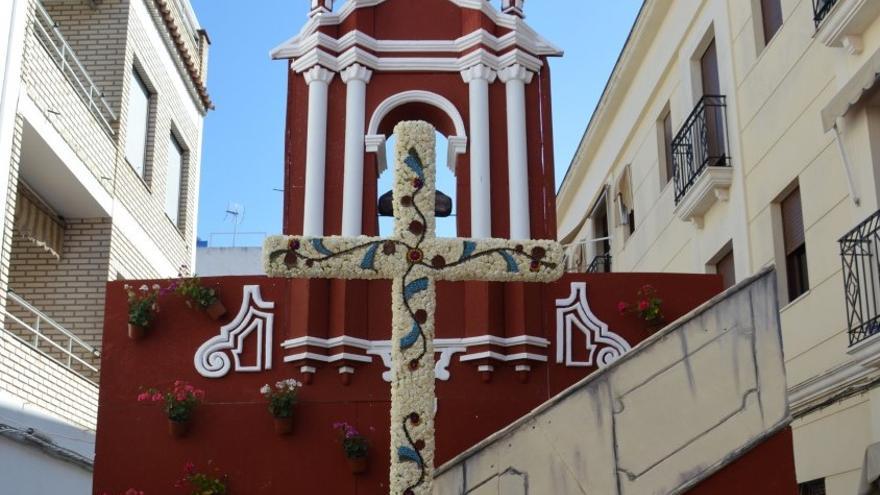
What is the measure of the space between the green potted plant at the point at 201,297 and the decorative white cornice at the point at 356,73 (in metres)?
2.31

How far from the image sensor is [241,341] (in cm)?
1025

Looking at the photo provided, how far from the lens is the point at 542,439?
26.5ft

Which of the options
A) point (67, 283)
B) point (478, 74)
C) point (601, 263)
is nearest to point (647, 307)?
point (478, 74)

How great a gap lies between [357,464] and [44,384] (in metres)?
5.38

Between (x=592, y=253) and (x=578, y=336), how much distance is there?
1222cm

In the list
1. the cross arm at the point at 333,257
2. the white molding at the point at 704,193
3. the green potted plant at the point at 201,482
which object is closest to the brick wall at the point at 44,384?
the green potted plant at the point at 201,482

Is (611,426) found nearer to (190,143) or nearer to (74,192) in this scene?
(74,192)

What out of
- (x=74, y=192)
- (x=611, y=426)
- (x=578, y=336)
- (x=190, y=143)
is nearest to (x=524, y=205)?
(x=578, y=336)

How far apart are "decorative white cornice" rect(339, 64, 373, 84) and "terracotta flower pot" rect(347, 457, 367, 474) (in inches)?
137

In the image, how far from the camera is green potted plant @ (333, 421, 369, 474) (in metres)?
9.67

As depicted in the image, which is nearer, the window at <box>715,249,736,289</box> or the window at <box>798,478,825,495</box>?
the window at <box>798,478,825,495</box>

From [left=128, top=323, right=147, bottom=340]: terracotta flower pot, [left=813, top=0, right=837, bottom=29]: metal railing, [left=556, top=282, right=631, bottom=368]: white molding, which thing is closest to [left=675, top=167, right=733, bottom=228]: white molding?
[left=813, top=0, right=837, bottom=29]: metal railing

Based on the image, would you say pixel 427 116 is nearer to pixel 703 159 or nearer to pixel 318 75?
pixel 318 75

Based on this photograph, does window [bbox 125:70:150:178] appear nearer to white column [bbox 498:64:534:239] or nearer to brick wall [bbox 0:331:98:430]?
brick wall [bbox 0:331:98:430]
